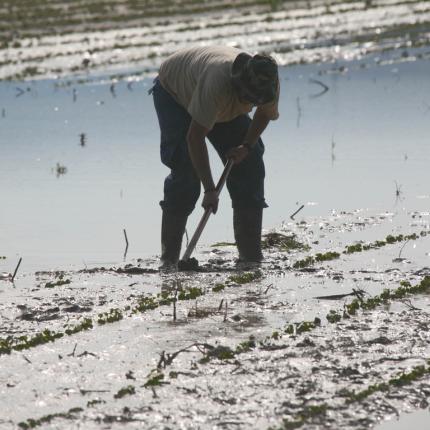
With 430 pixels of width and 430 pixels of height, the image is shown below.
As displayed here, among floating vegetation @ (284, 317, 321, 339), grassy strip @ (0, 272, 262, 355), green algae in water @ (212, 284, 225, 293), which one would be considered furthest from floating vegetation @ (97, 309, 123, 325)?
floating vegetation @ (284, 317, 321, 339)

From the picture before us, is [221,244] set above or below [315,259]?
below

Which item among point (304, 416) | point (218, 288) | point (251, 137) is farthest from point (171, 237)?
point (304, 416)

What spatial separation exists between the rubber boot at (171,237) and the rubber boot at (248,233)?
36cm

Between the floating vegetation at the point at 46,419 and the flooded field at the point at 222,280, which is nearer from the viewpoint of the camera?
the floating vegetation at the point at 46,419

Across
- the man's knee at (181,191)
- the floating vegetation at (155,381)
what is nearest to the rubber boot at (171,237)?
the man's knee at (181,191)

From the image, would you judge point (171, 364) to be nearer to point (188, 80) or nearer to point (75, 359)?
point (75, 359)

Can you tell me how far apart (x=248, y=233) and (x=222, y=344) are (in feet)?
8.21

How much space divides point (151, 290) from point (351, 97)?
12.8 metres

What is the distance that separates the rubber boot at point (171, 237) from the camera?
28.5ft

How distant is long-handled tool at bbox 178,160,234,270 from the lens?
816cm

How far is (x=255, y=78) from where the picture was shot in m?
7.44

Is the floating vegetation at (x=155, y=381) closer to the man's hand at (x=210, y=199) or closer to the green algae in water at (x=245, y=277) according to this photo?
the green algae in water at (x=245, y=277)

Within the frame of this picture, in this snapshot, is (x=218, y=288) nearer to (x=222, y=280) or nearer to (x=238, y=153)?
(x=222, y=280)

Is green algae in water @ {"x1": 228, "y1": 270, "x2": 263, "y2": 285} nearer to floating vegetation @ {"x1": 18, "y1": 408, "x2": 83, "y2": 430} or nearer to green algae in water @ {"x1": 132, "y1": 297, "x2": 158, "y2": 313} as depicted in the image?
green algae in water @ {"x1": 132, "y1": 297, "x2": 158, "y2": 313}
